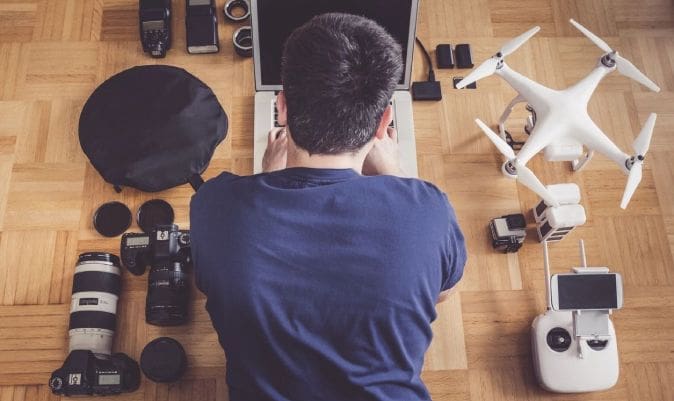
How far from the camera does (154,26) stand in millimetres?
1504

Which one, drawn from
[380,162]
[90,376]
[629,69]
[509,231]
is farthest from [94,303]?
[629,69]

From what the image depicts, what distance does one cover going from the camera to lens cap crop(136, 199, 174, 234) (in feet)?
4.45

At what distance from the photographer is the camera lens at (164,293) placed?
121 cm

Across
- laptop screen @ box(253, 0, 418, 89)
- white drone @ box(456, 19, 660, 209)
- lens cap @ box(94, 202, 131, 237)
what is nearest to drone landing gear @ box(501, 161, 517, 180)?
white drone @ box(456, 19, 660, 209)

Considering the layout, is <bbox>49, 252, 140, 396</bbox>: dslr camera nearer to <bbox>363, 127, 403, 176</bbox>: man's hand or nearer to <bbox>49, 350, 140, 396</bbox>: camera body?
<bbox>49, 350, 140, 396</bbox>: camera body

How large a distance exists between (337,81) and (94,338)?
31.3 inches

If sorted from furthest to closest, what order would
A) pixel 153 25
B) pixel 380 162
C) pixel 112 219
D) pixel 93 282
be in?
pixel 153 25 → pixel 112 219 → pixel 93 282 → pixel 380 162

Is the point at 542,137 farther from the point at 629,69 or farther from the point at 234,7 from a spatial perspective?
the point at 234,7

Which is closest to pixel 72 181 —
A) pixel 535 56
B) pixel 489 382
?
pixel 489 382

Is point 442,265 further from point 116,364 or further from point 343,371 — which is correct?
point 116,364

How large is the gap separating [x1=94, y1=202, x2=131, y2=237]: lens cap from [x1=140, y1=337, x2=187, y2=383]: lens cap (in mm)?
285

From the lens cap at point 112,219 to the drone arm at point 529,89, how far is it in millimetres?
906

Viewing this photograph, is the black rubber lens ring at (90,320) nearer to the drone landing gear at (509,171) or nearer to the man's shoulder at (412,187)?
the man's shoulder at (412,187)

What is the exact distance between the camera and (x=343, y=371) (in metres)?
0.80
